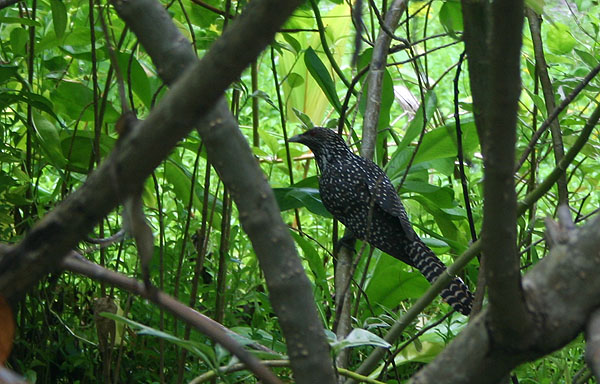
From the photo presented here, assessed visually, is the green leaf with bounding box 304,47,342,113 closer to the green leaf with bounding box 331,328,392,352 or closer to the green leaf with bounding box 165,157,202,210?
the green leaf with bounding box 165,157,202,210

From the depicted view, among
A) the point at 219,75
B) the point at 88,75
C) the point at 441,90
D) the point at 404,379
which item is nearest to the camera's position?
the point at 219,75

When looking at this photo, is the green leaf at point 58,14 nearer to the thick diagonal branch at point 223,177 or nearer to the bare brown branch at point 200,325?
the thick diagonal branch at point 223,177

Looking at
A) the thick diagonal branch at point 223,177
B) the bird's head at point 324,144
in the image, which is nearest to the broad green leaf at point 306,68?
the bird's head at point 324,144

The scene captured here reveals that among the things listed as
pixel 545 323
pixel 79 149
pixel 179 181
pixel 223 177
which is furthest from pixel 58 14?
pixel 545 323

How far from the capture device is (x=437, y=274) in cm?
192

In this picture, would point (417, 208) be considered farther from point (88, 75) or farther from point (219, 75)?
point (219, 75)

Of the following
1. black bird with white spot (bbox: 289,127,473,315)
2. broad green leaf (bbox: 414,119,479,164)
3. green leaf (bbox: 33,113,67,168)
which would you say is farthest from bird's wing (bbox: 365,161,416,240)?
green leaf (bbox: 33,113,67,168)

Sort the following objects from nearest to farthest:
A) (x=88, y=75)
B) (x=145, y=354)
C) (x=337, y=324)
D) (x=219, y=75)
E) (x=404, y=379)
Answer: (x=219, y=75) < (x=337, y=324) < (x=145, y=354) < (x=404, y=379) < (x=88, y=75)

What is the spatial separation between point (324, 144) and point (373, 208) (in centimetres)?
43

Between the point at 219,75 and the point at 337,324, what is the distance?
2.87 ft

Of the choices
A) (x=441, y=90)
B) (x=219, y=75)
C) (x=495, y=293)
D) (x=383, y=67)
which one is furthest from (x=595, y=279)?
(x=441, y=90)

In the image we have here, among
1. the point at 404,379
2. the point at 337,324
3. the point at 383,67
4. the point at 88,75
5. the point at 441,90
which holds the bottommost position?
the point at 404,379

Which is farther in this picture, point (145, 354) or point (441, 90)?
point (441, 90)

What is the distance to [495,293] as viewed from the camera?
0.57 meters
